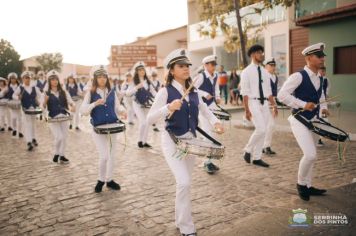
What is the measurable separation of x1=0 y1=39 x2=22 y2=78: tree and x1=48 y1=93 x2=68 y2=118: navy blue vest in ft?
167

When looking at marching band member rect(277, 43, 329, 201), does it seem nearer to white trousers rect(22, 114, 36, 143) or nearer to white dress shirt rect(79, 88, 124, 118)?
white dress shirt rect(79, 88, 124, 118)

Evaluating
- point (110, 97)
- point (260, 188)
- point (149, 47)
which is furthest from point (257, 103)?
point (149, 47)

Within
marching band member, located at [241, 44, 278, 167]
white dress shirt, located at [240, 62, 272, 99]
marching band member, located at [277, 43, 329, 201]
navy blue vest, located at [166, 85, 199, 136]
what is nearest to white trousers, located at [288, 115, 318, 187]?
marching band member, located at [277, 43, 329, 201]

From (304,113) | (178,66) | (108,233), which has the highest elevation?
(178,66)

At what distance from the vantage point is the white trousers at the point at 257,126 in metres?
7.52

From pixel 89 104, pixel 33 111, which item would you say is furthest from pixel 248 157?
pixel 33 111

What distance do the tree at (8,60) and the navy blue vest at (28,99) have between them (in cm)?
4829

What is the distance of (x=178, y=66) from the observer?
439 cm

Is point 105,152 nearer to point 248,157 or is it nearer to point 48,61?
point 248,157

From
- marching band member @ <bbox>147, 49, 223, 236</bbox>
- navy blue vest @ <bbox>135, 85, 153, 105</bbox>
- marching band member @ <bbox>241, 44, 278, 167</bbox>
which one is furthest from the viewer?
navy blue vest @ <bbox>135, 85, 153, 105</bbox>

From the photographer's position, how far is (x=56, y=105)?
337 inches

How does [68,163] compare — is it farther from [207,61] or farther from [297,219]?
[297,219]

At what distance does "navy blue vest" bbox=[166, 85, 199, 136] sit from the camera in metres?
4.30

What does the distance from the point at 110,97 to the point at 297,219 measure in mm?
3797
